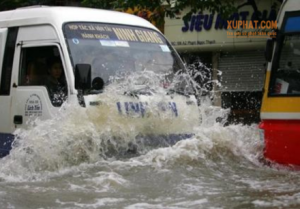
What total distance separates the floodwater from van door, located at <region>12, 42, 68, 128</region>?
231 mm

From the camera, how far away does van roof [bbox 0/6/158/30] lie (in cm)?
764

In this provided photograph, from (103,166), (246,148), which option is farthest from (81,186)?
(246,148)

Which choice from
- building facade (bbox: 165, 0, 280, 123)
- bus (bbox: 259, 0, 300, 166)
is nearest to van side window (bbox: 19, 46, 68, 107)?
bus (bbox: 259, 0, 300, 166)

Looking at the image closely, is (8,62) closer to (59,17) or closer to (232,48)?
Result: (59,17)

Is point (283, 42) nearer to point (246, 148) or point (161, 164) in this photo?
point (246, 148)

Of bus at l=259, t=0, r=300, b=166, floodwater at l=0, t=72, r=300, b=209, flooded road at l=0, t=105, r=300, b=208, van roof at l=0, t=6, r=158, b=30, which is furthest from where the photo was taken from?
van roof at l=0, t=6, r=158, b=30

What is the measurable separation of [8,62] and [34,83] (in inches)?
26.1

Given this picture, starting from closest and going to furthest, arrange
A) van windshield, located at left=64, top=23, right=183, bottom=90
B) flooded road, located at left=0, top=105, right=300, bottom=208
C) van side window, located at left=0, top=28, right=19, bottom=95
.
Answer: flooded road, located at left=0, top=105, right=300, bottom=208, van windshield, located at left=64, top=23, right=183, bottom=90, van side window, located at left=0, top=28, right=19, bottom=95

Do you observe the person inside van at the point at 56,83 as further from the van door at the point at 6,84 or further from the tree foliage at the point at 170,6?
the tree foliage at the point at 170,6

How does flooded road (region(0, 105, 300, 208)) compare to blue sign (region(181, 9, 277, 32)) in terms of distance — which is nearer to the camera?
flooded road (region(0, 105, 300, 208))

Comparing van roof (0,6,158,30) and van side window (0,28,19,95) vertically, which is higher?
van roof (0,6,158,30)

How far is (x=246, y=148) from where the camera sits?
742 centimetres

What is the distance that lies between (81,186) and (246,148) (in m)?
2.34

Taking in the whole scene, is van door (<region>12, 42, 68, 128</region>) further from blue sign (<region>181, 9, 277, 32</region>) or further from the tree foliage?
blue sign (<region>181, 9, 277, 32</region>)
